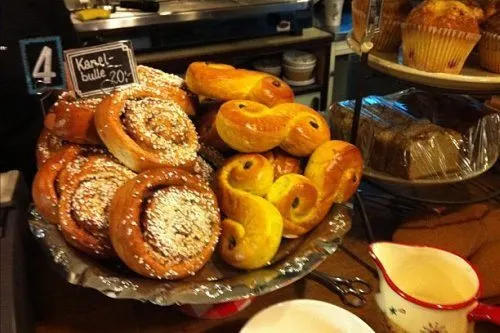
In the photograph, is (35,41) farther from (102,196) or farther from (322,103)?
(322,103)

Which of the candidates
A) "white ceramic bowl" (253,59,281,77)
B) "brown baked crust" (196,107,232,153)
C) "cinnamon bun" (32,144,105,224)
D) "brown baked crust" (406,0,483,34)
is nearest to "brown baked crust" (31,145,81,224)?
"cinnamon bun" (32,144,105,224)

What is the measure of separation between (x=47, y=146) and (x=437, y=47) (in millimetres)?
749

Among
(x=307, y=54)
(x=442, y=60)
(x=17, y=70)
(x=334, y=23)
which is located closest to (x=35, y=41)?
(x=17, y=70)

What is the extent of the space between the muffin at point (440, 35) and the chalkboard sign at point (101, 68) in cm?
54

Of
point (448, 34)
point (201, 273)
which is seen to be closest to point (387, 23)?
→ point (448, 34)

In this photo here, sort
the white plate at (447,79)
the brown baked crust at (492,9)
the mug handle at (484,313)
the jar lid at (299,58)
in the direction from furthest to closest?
the jar lid at (299,58), the brown baked crust at (492,9), the white plate at (447,79), the mug handle at (484,313)

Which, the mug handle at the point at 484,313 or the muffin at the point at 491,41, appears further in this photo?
the muffin at the point at 491,41

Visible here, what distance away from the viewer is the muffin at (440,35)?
0.91m

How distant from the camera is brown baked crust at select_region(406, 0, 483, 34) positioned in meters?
0.93

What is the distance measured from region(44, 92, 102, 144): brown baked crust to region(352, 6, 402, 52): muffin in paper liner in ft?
1.86

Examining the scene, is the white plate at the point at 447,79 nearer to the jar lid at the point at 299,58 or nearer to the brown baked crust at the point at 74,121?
the brown baked crust at the point at 74,121

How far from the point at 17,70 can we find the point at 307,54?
1.52m

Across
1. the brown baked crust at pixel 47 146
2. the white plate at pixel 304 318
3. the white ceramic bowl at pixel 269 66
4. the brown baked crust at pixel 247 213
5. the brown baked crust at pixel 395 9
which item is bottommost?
the white ceramic bowl at pixel 269 66

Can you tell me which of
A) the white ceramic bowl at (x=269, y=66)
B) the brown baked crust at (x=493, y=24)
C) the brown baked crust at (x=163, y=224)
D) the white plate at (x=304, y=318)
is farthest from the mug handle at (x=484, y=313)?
the white ceramic bowl at (x=269, y=66)
